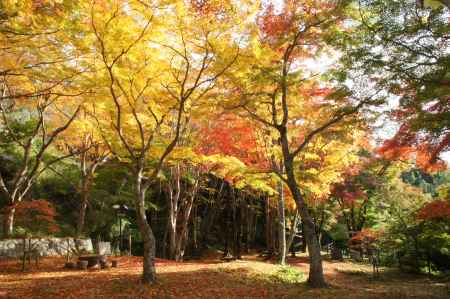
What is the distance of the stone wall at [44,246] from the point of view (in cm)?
1481

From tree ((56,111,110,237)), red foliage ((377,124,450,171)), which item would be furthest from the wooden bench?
red foliage ((377,124,450,171))

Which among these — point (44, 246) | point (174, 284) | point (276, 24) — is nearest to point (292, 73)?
point (276, 24)

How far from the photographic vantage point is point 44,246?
53.0 feet

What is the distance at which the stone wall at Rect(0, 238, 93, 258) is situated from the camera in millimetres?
14812

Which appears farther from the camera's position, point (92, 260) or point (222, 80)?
point (92, 260)

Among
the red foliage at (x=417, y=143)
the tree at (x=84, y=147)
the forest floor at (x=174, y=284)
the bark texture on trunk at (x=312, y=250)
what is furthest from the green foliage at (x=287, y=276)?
the tree at (x=84, y=147)

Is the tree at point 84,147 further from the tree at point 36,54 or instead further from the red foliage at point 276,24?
the red foliage at point 276,24

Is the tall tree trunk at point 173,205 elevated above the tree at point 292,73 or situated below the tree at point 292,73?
below

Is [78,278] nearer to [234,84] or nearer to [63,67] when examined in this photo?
[63,67]

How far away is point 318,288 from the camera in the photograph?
11.0m

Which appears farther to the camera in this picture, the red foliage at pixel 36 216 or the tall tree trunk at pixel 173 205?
the tall tree trunk at pixel 173 205

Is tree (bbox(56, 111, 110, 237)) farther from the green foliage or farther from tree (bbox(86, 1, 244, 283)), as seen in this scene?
the green foliage

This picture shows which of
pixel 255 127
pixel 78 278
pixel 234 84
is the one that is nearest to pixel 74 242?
pixel 78 278

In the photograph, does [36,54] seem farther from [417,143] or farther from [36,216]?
[417,143]
